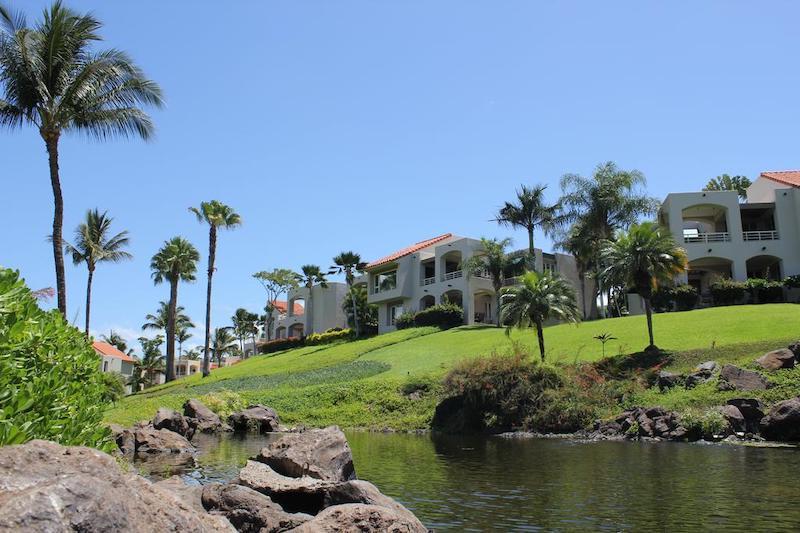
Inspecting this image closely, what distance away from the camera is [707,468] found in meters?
17.5

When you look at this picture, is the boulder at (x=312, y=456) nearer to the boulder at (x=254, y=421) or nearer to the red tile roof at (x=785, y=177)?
the boulder at (x=254, y=421)

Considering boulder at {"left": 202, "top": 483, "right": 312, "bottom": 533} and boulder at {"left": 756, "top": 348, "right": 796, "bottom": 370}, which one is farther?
boulder at {"left": 756, "top": 348, "right": 796, "bottom": 370}

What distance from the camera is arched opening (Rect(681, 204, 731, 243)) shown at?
53.4 metres

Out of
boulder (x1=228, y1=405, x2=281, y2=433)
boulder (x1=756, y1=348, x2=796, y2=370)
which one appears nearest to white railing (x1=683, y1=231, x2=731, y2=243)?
boulder (x1=756, y1=348, x2=796, y2=370)

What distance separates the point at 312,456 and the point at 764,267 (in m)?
52.7

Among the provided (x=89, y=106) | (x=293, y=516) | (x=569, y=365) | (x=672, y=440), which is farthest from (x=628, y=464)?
(x=89, y=106)

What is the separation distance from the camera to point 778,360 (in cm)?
2856

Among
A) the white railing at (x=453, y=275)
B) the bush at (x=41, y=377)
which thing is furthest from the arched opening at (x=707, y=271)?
the bush at (x=41, y=377)

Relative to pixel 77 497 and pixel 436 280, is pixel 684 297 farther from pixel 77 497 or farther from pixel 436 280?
pixel 77 497

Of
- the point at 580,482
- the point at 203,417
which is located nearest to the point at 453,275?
the point at 203,417

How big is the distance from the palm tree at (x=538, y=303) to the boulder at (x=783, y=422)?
485 inches

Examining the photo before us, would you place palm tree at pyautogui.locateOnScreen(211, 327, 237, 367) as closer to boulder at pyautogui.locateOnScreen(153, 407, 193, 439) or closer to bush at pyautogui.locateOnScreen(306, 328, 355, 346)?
bush at pyautogui.locateOnScreen(306, 328, 355, 346)

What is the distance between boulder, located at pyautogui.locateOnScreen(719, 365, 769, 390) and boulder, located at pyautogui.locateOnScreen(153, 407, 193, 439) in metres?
23.6

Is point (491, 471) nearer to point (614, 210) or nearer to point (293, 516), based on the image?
point (293, 516)
